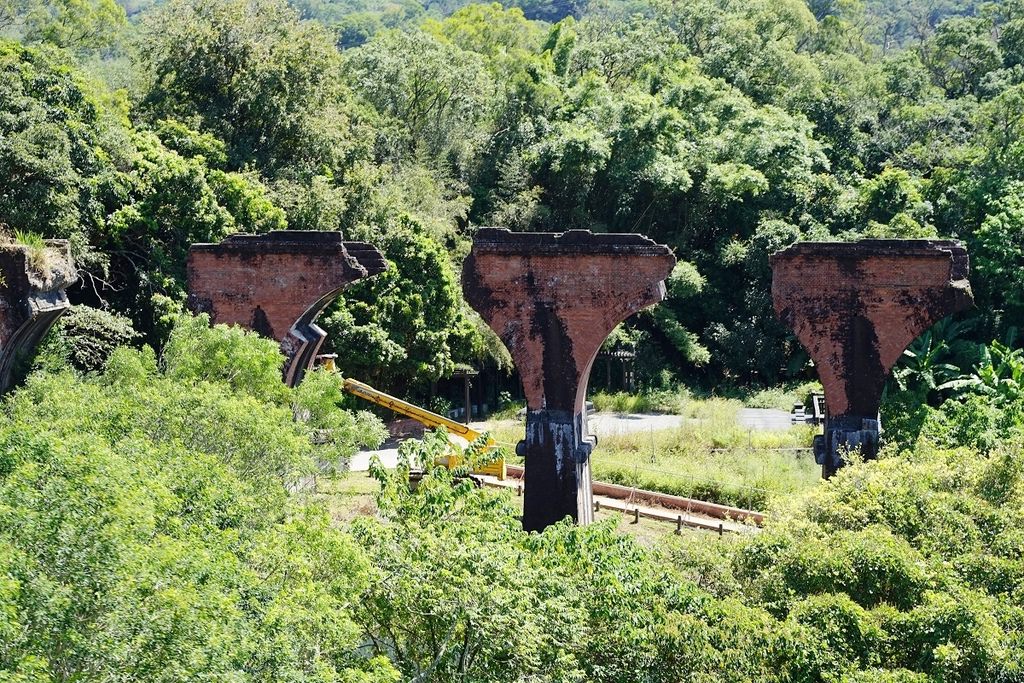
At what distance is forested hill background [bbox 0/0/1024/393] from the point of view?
25625 millimetres

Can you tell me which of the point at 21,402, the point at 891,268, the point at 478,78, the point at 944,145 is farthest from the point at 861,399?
the point at 478,78

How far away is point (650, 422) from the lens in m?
30.1

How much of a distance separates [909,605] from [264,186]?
1951 centimetres

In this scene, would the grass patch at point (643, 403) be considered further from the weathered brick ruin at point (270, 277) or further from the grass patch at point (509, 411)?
the weathered brick ruin at point (270, 277)

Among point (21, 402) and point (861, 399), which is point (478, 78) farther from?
point (21, 402)

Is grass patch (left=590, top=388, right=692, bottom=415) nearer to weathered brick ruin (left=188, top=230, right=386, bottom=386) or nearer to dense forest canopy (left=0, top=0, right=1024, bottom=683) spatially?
dense forest canopy (left=0, top=0, right=1024, bottom=683)

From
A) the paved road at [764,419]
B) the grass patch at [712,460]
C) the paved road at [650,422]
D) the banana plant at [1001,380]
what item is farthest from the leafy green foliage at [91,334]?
the banana plant at [1001,380]

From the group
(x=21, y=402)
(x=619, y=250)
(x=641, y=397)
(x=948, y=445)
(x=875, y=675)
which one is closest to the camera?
(x=875, y=675)

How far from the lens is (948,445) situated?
2078cm

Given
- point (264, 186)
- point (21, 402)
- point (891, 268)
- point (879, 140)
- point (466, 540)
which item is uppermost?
point (879, 140)

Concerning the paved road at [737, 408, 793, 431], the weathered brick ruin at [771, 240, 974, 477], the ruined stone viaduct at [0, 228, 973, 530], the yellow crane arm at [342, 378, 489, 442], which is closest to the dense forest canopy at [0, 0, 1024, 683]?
the weathered brick ruin at [771, 240, 974, 477]

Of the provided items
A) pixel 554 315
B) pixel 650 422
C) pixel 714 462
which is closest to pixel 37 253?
pixel 554 315

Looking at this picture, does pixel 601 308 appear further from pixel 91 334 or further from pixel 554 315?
pixel 91 334

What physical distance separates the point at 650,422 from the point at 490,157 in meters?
10.1
